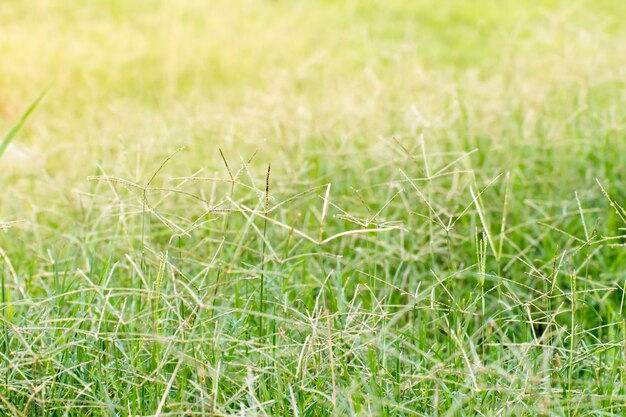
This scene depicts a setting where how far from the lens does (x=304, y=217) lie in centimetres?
253

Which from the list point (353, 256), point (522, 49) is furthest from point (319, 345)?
point (522, 49)

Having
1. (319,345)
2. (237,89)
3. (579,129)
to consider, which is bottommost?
(237,89)

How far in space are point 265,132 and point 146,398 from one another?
1.63 meters

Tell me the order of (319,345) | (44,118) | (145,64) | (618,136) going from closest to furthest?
1. (319,345)
2. (618,136)
3. (44,118)
4. (145,64)

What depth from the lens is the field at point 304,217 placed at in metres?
1.40

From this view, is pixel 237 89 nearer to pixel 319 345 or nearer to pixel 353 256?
pixel 353 256

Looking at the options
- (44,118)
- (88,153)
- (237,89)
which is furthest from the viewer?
(237,89)

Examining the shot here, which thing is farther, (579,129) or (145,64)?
(145,64)

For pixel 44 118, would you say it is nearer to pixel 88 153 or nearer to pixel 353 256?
pixel 88 153

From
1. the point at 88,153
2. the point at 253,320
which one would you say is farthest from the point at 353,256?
the point at 88,153

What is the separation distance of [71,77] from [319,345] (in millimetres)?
4247

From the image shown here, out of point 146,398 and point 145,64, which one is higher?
point 146,398

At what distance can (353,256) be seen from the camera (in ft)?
7.68

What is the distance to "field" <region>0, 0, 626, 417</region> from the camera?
4.59 feet
